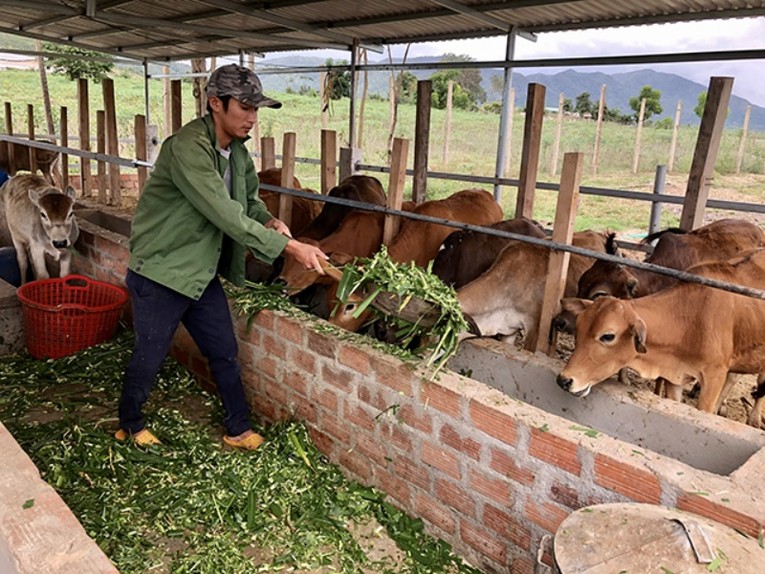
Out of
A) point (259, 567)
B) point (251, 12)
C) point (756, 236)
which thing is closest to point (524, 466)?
point (259, 567)

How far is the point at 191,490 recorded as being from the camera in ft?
10.5

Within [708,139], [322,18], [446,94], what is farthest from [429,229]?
[446,94]

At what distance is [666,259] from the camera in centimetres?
457

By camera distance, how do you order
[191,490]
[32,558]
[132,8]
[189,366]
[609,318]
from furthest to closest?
[132,8], [189,366], [609,318], [191,490], [32,558]

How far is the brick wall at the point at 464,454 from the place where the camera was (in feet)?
7.59

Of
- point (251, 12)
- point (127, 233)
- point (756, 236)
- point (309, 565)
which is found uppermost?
point (251, 12)

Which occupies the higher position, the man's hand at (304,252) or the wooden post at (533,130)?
the wooden post at (533,130)

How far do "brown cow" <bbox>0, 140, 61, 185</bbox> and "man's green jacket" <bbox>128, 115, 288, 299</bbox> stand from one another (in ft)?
30.2

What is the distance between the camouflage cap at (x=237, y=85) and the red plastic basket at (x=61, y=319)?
7.94 feet

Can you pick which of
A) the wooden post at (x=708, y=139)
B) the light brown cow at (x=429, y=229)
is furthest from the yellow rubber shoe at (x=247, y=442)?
the wooden post at (x=708, y=139)

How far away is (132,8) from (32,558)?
7.82m

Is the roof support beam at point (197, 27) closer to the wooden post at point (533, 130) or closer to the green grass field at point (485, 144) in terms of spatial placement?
the wooden post at point (533, 130)

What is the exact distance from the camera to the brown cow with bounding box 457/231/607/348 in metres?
4.55

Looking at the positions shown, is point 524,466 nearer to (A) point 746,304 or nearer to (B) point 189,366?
(A) point 746,304
